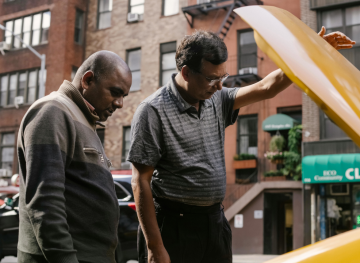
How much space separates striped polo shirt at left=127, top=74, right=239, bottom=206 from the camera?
2.79 m

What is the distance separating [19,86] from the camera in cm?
2666

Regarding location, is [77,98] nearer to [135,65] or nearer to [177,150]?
[177,150]

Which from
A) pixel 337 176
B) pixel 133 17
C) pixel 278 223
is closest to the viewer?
pixel 337 176

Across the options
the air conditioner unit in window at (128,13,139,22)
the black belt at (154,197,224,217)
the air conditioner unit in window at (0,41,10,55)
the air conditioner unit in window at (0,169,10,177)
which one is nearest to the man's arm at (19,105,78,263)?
the black belt at (154,197,224,217)

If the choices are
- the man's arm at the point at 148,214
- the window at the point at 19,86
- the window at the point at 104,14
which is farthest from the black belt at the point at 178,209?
the window at the point at 19,86

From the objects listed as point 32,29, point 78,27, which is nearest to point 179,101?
point 78,27

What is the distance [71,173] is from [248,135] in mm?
18414

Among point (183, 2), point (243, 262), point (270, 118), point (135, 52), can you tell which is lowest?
point (243, 262)

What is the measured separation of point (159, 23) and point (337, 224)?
12.8 metres

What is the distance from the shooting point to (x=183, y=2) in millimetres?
22844

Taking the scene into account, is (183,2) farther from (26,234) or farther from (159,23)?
(26,234)

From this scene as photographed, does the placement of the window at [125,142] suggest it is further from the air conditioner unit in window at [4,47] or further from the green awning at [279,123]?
the air conditioner unit in window at [4,47]

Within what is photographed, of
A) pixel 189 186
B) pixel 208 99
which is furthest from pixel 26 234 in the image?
pixel 208 99

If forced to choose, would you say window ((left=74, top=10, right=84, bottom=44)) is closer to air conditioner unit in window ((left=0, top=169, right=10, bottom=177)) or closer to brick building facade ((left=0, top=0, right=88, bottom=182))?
brick building facade ((left=0, top=0, right=88, bottom=182))
